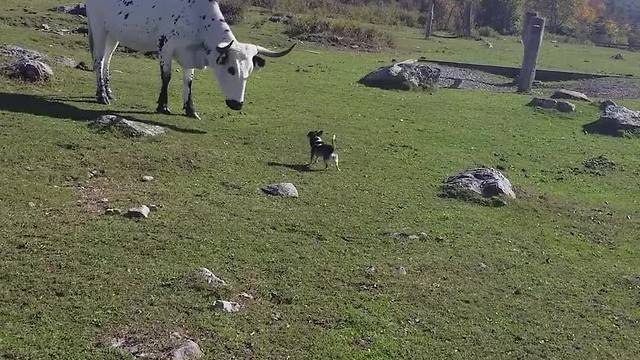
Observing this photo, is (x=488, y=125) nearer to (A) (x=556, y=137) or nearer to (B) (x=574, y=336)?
(A) (x=556, y=137)

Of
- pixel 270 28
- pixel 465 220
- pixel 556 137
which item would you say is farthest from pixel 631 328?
pixel 270 28

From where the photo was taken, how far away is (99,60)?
13.2 m

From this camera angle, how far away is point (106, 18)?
42.9 ft

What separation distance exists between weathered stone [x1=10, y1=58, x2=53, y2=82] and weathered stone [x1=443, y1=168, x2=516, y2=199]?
25.8 ft

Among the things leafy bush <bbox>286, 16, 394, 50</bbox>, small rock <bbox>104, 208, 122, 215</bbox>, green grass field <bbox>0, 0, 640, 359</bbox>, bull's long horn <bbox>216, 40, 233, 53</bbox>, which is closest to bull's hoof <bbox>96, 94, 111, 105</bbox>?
green grass field <bbox>0, 0, 640, 359</bbox>

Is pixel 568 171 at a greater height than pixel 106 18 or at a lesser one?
lesser

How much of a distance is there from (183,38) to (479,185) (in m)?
5.62

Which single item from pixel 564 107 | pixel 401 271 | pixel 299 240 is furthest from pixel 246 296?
pixel 564 107

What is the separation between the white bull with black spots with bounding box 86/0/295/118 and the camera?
12695 mm

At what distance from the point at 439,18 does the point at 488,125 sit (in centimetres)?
3537

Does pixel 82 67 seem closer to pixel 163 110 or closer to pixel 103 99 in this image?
pixel 103 99

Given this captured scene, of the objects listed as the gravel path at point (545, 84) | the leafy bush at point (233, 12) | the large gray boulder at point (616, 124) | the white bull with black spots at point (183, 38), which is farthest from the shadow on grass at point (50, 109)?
the leafy bush at point (233, 12)

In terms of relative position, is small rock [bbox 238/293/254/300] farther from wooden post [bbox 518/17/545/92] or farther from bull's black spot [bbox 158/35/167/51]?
wooden post [bbox 518/17/545/92]

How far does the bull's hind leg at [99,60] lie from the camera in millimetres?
13148
